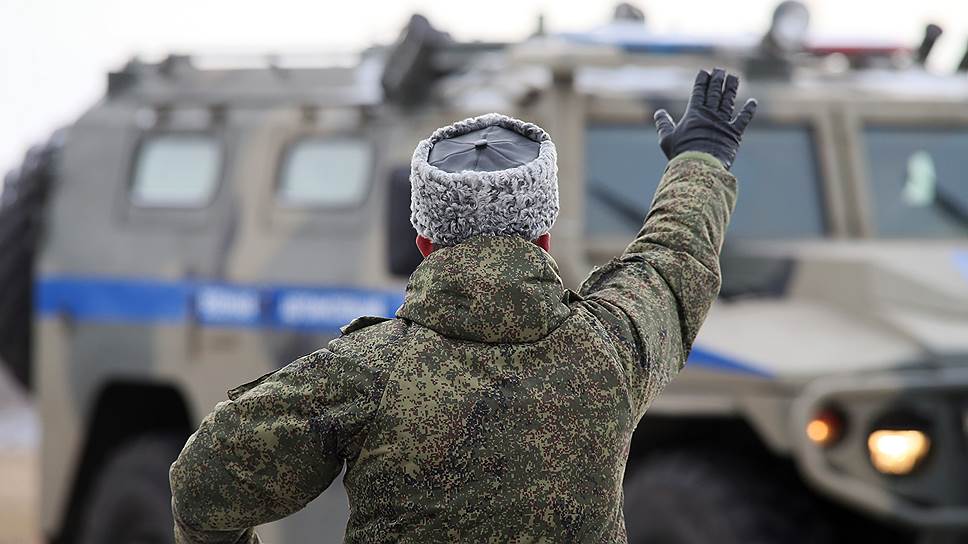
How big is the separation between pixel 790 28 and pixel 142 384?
8.28 feet

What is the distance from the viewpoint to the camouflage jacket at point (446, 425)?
1.94 m

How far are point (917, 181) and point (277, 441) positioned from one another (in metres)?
3.38

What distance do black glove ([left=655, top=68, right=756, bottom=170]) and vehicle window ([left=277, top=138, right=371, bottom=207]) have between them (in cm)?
267

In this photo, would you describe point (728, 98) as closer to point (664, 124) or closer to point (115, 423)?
point (664, 124)

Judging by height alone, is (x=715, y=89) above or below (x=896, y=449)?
above

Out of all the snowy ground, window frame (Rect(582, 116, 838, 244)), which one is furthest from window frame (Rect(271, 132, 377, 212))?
the snowy ground

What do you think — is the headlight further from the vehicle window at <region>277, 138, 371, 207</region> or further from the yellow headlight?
the vehicle window at <region>277, 138, 371, 207</region>

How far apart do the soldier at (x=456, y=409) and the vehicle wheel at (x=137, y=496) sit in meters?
3.53

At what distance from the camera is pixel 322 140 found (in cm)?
520

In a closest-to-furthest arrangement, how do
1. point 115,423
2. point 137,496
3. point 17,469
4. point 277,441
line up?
point 277,441 < point 137,496 < point 115,423 < point 17,469

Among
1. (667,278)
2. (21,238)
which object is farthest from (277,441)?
(21,238)

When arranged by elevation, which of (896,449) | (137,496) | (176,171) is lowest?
(137,496)

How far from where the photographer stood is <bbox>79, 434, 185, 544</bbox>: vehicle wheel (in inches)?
215

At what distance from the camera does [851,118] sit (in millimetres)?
4887
